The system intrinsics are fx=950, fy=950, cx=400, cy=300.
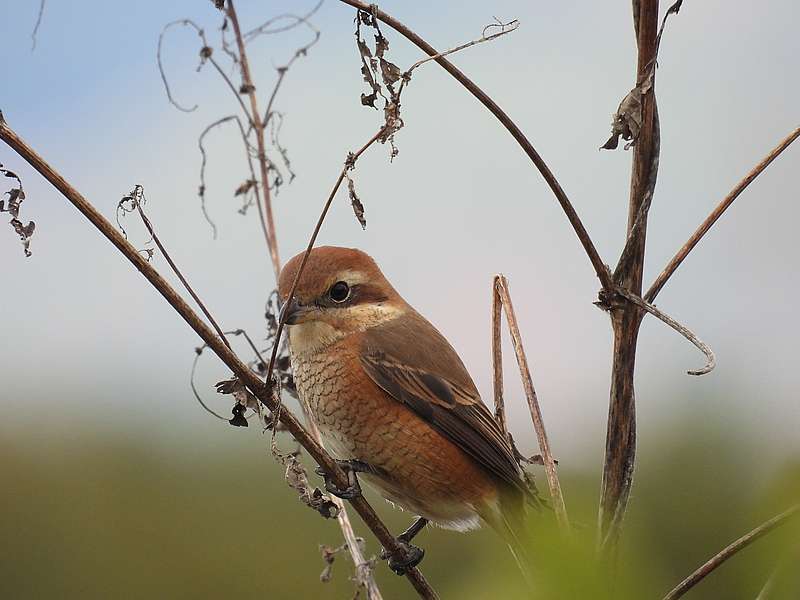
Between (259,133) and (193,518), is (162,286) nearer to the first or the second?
(259,133)

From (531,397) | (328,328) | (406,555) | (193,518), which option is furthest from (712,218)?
(193,518)

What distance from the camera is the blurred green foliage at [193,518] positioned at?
517 cm

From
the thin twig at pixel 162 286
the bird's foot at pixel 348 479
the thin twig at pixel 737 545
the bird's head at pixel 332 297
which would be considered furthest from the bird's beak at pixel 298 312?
the thin twig at pixel 737 545

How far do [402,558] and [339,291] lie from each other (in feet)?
3.88

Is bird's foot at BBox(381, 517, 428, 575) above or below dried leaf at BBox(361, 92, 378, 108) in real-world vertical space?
below

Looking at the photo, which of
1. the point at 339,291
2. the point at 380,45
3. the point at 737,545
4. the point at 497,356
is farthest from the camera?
the point at 339,291

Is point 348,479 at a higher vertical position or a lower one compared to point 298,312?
lower

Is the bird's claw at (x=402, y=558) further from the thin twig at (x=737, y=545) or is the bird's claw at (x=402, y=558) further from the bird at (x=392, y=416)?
the thin twig at (x=737, y=545)

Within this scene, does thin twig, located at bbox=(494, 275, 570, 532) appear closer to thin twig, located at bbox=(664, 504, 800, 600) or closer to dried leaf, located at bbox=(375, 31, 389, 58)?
thin twig, located at bbox=(664, 504, 800, 600)

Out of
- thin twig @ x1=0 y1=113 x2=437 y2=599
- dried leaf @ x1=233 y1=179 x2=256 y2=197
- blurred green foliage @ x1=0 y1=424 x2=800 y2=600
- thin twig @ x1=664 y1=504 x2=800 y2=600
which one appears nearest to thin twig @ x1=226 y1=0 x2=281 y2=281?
dried leaf @ x1=233 y1=179 x2=256 y2=197

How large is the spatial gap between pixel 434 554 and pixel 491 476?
256 centimetres

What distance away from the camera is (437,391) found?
10.3ft

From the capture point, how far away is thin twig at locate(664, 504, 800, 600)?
0.76 meters

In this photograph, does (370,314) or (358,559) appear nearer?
(358,559)
